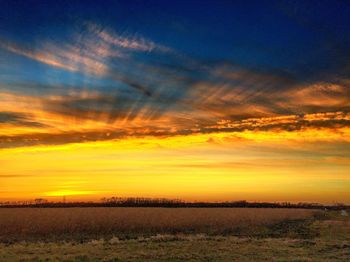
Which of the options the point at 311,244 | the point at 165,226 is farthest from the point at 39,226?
the point at 311,244

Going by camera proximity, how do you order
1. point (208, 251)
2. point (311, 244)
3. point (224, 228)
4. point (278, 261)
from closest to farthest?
point (278, 261) < point (208, 251) < point (311, 244) < point (224, 228)

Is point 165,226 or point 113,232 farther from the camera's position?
point 165,226

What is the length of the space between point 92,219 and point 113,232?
19.8ft

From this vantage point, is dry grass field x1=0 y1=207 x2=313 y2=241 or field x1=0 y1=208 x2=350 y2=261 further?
dry grass field x1=0 y1=207 x2=313 y2=241

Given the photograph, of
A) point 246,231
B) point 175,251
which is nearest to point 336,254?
point 175,251

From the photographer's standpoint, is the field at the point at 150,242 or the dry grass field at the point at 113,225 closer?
the field at the point at 150,242

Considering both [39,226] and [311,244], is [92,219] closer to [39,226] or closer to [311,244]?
[39,226]

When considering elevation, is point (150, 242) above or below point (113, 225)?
below

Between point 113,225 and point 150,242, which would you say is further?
point 113,225

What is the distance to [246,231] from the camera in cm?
4647

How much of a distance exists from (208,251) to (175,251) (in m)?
1.95

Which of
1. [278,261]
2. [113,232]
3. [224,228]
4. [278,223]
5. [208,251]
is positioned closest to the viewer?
[278,261]

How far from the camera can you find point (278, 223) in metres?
55.7

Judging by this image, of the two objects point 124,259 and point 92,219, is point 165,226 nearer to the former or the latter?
point 92,219
